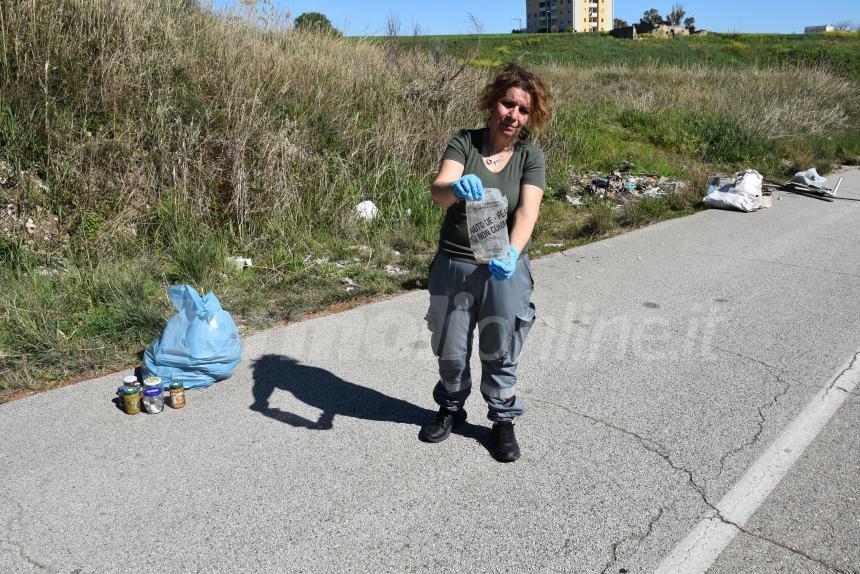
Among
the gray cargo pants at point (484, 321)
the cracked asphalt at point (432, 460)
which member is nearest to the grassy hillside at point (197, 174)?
the cracked asphalt at point (432, 460)

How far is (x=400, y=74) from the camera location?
440 inches

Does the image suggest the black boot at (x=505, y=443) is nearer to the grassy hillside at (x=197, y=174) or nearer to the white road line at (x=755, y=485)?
the white road line at (x=755, y=485)

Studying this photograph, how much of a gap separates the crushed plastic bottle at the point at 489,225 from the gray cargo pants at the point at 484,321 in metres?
0.13

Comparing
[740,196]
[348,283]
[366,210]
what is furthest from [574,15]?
[348,283]

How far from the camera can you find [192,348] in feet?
14.3

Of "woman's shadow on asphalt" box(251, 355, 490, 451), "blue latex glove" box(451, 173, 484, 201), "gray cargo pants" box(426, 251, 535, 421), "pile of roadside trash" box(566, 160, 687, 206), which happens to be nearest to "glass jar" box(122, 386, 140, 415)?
"woman's shadow on asphalt" box(251, 355, 490, 451)

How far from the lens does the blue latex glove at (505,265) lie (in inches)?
125

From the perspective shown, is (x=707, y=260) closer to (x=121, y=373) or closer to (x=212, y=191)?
(x=212, y=191)

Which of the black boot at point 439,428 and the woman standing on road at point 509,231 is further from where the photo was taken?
the black boot at point 439,428

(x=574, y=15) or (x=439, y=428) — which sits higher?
(x=574, y=15)

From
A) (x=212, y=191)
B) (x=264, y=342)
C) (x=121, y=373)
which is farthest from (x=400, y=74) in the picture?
(x=121, y=373)

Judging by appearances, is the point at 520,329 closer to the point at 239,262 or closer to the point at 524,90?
the point at 524,90

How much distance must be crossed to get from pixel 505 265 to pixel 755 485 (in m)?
1.63

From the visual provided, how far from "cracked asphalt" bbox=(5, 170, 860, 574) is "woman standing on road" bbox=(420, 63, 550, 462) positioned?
648 mm
